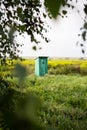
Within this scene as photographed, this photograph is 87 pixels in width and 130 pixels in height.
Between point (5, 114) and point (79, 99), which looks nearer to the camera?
point (5, 114)

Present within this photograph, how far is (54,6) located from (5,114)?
0.31 metres

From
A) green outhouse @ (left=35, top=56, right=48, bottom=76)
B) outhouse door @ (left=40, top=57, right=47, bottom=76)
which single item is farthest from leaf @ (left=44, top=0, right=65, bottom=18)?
outhouse door @ (left=40, top=57, right=47, bottom=76)

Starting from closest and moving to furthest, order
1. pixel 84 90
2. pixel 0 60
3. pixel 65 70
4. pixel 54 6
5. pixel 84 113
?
pixel 54 6
pixel 0 60
pixel 84 113
pixel 84 90
pixel 65 70

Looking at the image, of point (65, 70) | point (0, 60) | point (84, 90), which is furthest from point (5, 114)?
point (65, 70)

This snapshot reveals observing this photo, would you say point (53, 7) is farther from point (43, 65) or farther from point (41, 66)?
point (43, 65)

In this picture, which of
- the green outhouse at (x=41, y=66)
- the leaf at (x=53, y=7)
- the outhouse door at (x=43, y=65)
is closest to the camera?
the leaf at (x=53, y=7)

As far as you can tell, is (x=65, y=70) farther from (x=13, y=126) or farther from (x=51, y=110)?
(x=13, y=126)

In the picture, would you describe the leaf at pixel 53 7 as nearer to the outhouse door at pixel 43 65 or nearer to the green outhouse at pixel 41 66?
the green outhouse at pixel 41 66

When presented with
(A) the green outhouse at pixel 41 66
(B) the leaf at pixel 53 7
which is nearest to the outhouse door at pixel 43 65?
(A) the green outhouse at pixel 41 66

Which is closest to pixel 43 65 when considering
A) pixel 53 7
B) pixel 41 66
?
pixel 41 66

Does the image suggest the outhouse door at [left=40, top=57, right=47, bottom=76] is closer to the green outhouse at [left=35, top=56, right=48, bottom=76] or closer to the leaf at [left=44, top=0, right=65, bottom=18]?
the green outhouse at [left=35, top=56, right=48, bottom=76]

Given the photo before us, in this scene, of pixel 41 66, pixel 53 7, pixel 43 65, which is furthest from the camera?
pixel 43 65

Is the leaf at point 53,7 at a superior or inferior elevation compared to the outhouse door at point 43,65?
superior

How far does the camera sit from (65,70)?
2966 centimetres
